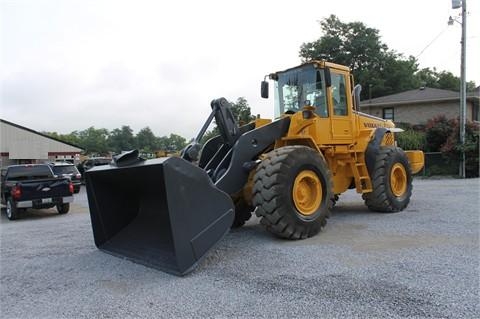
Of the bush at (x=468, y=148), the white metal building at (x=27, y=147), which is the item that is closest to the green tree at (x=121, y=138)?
the white metal building at (x=27, y=147)

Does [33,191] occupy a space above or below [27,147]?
below

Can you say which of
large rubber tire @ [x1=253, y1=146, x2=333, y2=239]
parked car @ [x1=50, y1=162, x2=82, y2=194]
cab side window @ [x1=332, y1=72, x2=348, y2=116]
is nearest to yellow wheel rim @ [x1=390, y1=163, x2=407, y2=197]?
cab side window @ [x1=332, y1=72, x2=348, y2=116]

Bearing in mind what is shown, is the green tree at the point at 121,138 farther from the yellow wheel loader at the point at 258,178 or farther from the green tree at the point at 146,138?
the yellow wheel loader at the point at 258,178

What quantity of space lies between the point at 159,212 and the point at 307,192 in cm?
227

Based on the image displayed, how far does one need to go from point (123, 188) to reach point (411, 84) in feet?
145

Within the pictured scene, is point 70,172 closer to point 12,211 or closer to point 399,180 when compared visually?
point 12,211

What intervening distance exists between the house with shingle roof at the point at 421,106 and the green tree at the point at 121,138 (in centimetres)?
4681

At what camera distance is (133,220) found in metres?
6.13

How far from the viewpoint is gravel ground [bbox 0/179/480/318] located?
3.81 metres

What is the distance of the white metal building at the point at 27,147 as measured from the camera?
3478cm

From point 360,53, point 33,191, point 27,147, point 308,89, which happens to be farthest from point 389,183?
point 360,53

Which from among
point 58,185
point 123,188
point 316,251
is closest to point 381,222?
point 316,251

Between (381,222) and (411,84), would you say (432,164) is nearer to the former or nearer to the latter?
(381,222)

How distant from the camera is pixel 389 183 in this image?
8516mm
